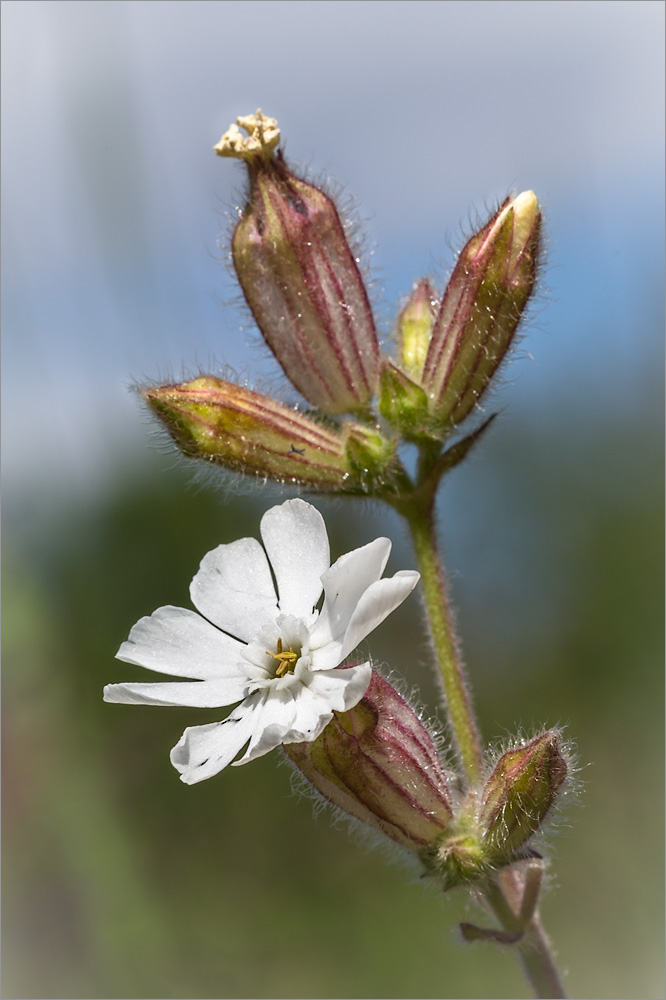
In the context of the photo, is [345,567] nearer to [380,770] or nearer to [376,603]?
[376,603]

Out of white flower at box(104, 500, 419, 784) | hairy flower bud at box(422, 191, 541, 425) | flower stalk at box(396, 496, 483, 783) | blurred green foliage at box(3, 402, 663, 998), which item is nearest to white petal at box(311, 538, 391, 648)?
white flower at box(104, 500, 419, 784)

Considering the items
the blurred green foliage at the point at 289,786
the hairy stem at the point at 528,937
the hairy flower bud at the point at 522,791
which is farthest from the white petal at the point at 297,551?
the blurred green foliage at the point at 289,786

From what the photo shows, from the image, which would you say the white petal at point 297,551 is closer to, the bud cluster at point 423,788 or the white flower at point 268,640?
the white flower at point 268,640

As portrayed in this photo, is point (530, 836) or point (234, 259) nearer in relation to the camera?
point (530, 836)

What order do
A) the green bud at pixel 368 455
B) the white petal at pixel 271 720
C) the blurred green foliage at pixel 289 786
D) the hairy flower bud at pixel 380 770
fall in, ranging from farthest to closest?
the blurred green foliage at pixel 289 786 < the green bud at pixel 368 455 < the hairy flower bud at pixel 380 770 < the white petal at pixel 271 720

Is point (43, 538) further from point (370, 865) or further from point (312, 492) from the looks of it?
point (312, 492)

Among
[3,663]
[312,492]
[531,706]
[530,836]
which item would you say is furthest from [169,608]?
[531,706]

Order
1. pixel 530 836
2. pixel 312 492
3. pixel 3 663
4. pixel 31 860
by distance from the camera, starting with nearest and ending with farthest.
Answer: pixel 530 836
pixel 312 492
pixel 3 663
pixel 31 860
